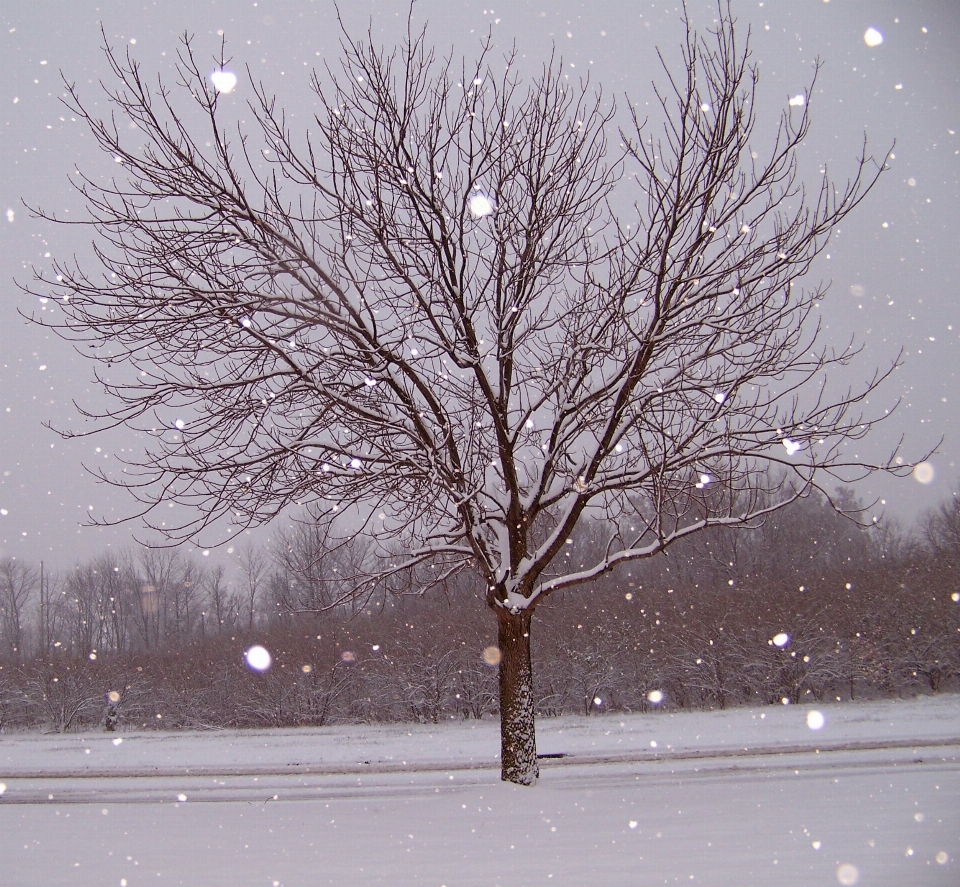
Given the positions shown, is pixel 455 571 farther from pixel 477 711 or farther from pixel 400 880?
pixel 477 711

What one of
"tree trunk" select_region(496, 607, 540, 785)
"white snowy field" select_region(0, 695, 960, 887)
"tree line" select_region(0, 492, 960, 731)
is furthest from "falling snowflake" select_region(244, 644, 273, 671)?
"tree trunk" select_region(496, 607, 540, 785)

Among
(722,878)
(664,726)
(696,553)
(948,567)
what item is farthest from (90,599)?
(722,878)

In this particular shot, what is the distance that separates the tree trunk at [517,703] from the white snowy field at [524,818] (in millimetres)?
332

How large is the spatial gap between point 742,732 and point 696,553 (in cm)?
2183

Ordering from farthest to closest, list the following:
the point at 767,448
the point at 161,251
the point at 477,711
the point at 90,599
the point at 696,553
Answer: the point at 90,599
the point at 696,553
the point at 477,711
the point at 767,448
the point at 161,251

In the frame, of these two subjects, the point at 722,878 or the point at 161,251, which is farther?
the point at 161,251

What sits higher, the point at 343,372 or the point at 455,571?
the point at 343,372

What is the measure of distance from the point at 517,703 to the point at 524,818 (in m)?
1.50

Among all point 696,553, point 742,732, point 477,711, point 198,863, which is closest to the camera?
point 198,863

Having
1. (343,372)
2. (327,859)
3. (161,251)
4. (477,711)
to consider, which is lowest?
(477,711)

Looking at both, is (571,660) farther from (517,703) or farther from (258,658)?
(517,703)

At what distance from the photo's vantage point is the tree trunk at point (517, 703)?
8.20 meters

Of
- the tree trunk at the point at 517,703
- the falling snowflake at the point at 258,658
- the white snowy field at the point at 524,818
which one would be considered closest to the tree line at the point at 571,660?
the falling snowflake at the point at 258,658

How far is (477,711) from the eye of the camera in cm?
2234
